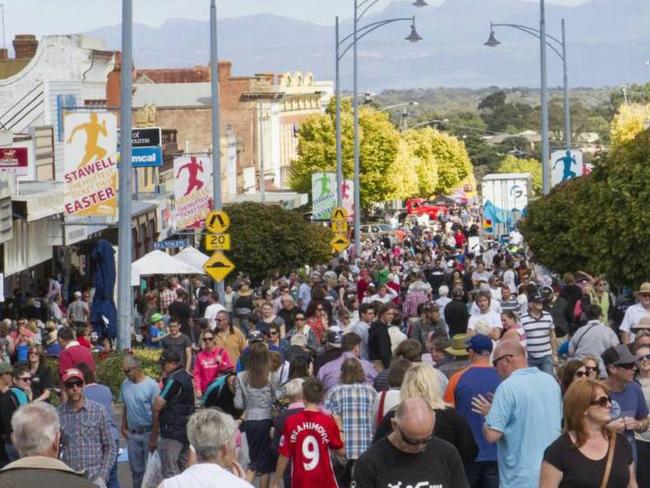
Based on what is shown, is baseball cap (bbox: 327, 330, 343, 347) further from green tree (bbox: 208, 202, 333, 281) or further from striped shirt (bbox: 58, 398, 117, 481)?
green tree (bbox: 208, 202, 333, 281)

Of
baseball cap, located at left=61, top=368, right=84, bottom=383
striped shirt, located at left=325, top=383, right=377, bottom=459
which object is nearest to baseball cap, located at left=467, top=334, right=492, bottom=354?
striped shirt, located at left=325, top=383, right=377, bottom=459

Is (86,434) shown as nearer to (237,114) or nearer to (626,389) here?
(626,389)

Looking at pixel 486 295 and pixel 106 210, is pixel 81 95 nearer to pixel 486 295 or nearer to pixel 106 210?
pixel 106 210

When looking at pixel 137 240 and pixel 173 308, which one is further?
pixel 137 240

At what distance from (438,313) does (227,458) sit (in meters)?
14.8

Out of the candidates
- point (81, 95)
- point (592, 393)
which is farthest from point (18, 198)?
point (592, 393)

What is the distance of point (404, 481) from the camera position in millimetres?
8844

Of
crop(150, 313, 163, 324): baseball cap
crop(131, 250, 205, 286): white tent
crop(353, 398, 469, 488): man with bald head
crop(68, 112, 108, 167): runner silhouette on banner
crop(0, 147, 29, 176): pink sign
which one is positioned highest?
crop(68, 112, 108, 167): runner silhouette on banner

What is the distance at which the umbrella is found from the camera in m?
28.8

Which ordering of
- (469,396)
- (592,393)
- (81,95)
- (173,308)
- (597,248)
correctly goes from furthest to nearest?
(81,95) → (597,248) → (173,308) → (469,396) → (592,393)

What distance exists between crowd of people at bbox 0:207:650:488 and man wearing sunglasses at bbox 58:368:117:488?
0.03ft

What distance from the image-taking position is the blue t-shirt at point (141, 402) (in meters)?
15.5

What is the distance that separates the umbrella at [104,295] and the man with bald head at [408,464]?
65.9 feet

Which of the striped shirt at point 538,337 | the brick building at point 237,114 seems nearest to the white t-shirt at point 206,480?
the striped shirt at point 538,337
